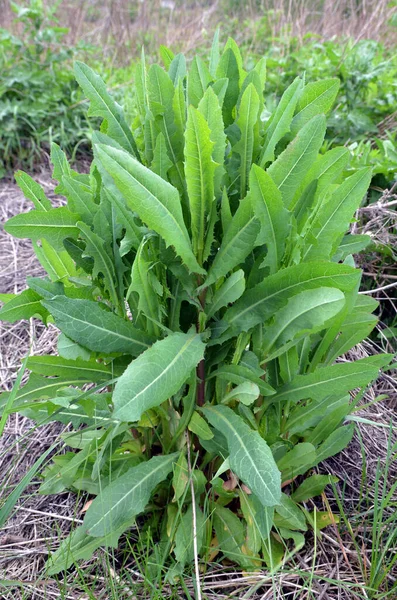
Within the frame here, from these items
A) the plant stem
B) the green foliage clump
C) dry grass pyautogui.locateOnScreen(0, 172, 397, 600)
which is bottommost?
dry grass pyautogui.locateOnScreen(0, 172, 397, 600)

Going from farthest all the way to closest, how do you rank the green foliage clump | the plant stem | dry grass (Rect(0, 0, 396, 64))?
1. dry grass (Rect(0, 0, 396, 64))
2. the green foliage clump
3. the plant stem

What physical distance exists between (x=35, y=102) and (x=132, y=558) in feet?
9.75

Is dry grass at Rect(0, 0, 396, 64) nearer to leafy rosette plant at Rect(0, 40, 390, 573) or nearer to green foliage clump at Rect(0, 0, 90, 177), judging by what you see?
green foliage clump at Rect(0, 0, 90, 177)

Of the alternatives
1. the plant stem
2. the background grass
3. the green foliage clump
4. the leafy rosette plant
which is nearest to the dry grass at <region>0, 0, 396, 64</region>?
the background grass

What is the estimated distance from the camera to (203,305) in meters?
1.23

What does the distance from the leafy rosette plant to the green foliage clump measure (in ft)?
7.40

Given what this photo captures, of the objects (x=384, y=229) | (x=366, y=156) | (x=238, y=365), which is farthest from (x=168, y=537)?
(x=366, y=156)

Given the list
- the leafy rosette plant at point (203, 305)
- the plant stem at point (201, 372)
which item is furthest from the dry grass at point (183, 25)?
the plant stem at point (201, 372)

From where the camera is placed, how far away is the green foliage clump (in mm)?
3428

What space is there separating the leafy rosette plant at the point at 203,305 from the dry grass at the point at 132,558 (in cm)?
6

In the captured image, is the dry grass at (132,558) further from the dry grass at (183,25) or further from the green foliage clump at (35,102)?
the dry grass at (183,25)

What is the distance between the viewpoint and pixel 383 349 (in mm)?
2029

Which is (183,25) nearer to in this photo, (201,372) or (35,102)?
(35,102)

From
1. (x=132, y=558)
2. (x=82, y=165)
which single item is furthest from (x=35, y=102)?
(x=132, y=558)
